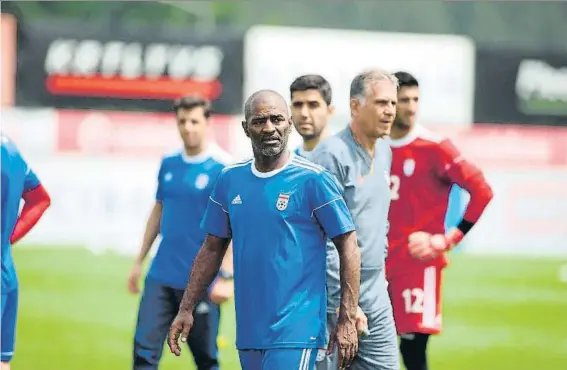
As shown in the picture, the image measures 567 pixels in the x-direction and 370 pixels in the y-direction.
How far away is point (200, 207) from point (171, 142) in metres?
6.68

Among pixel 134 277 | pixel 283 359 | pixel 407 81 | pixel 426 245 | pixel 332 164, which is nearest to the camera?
pixel 283 359

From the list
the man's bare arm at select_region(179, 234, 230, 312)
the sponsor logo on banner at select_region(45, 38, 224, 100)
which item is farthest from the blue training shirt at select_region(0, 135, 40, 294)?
the sponsor logo on banner at select_region(45, 38, 224, 100)

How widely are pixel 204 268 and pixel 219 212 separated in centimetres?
28

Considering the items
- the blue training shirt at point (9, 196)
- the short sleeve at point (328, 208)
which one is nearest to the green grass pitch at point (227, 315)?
the blue training shirt at point (9, 196)

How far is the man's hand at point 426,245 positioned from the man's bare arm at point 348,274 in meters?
1.59

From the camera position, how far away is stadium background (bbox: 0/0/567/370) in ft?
44.0

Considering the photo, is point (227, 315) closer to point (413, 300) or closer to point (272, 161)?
point (413, 300)

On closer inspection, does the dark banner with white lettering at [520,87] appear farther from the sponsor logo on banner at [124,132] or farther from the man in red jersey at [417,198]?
the man in red jersey at [417,198]

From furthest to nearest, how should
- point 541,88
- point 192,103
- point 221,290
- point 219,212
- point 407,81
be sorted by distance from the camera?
point 541,88 → point 192,103 → point 221,290 → point 407,81 → point 219,212

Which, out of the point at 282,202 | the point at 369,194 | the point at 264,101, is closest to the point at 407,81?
the point at 369,194

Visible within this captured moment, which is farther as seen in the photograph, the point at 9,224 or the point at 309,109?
the point at 309,109

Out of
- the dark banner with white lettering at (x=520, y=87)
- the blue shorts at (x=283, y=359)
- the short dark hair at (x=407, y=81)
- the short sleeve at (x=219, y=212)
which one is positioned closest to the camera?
the blue shorts at (x=283, y=359)

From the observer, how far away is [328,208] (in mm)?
4867

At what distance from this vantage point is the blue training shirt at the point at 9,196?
5.62 meters
